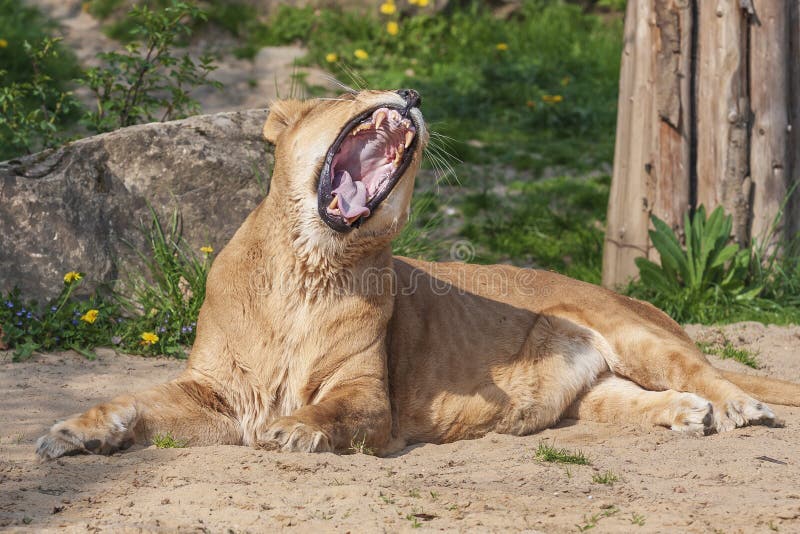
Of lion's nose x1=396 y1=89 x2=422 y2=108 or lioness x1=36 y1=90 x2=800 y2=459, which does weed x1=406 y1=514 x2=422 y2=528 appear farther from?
lion's nose x1=396 y1=89 x2=422 y2=108

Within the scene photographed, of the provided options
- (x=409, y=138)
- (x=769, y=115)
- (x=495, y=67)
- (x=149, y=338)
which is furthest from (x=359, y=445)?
(x=495, y=67)

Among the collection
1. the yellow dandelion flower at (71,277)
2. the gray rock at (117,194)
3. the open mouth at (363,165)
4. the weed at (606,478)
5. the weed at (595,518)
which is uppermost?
the open mouth at (363,165)

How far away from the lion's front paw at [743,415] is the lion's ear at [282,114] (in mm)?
2482

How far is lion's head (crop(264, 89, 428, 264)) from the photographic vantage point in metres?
4.68

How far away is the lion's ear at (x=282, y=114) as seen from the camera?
505 cm

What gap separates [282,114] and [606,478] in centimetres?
224

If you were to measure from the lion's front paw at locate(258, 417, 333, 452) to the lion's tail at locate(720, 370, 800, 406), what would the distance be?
8.01 feet

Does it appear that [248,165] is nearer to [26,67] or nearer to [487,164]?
[487,164]

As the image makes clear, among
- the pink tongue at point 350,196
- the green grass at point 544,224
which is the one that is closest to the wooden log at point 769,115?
the green grass at point 544,224

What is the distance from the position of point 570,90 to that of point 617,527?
8.57m

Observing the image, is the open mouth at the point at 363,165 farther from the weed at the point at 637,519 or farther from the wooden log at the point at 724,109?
the wooden log at the point at 724,109

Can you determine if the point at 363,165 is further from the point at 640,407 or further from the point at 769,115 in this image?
the point at 769,115

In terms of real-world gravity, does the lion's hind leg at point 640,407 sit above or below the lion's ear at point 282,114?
below

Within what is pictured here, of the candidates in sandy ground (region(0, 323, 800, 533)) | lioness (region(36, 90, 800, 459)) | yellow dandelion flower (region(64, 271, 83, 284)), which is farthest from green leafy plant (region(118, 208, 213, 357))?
lioness (region(36, 90, 800, 459))
